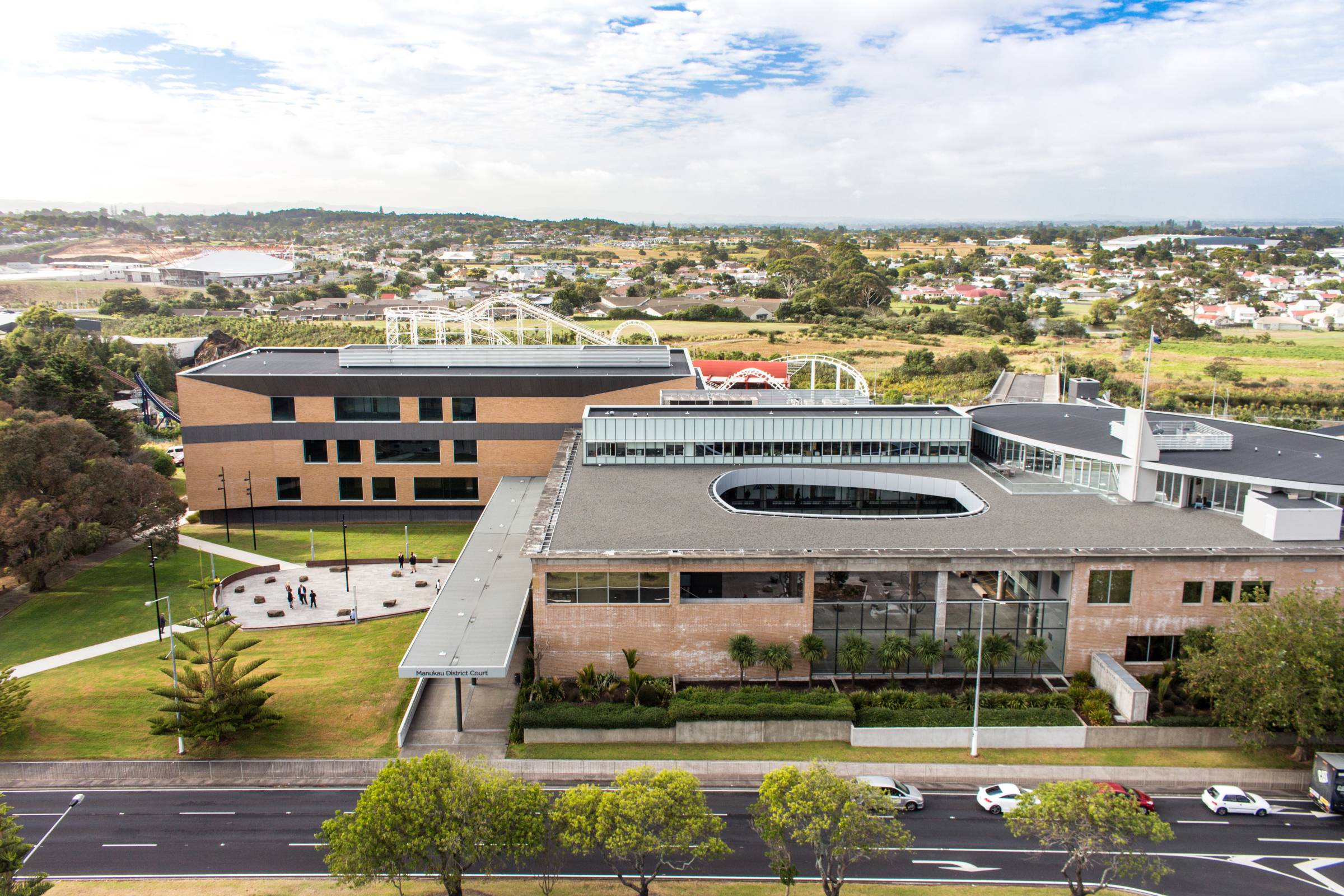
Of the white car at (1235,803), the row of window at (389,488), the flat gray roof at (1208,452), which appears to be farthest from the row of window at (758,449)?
the white car at (1235,803)

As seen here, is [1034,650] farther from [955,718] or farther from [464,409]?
[464,409]

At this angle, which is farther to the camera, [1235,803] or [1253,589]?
[1253,589]

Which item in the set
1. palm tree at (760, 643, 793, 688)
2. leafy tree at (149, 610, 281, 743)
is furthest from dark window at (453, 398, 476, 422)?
palm tree at (760, 643, 793, 688)

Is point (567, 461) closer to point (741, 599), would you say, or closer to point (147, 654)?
point (741, 599)

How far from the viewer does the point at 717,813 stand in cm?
3547

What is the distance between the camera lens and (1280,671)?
3619cm

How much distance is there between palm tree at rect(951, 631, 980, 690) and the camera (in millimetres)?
41719

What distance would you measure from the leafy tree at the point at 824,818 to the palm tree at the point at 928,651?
13.2 m

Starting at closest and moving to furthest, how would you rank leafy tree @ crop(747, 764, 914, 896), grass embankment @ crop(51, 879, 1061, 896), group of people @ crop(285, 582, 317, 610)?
leafy tree @ crop(747, 764, 914, 896) < grass embankment @ crop(51, 879, 1061, 896) < group of people @ crop(285, 582, 317, 610)

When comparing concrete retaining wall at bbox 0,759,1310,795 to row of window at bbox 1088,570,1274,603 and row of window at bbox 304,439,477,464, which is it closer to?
row of window at bbox 1088,570,1274,603

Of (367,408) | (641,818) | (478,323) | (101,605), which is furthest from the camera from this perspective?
(478,323)

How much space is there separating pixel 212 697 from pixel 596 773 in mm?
17188

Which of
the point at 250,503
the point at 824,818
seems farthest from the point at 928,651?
the point at 250,503

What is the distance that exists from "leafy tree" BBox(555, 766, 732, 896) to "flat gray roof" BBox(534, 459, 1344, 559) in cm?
1404
